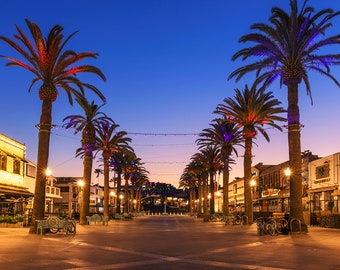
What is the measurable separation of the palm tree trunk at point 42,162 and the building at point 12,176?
12.4m

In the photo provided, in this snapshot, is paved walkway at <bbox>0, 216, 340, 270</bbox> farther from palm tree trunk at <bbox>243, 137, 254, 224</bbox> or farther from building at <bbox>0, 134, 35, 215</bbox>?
building at <bbox>0, 134, 35, 215</bbox>

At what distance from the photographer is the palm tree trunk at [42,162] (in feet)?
98.4

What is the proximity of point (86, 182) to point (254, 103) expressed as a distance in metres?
17.1

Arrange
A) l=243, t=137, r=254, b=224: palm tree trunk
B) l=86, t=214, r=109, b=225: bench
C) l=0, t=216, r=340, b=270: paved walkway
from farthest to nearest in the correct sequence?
l=86, t=214, r=109, b=225: bench → l=243, t=137, r=254, b=224: palm tree trunk → l=0, t=216, r=340, b=270: paved walkway

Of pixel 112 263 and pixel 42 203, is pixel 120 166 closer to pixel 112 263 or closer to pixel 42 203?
pixel 42 203

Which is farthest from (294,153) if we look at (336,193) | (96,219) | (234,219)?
(96,219)

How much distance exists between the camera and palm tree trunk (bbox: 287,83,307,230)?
98.2 ft

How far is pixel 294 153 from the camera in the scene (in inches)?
1200

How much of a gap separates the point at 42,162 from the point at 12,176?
20.0m

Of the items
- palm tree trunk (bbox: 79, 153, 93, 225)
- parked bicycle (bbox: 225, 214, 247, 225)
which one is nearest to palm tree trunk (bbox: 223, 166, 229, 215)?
parked bicycle (bbox: 225, 214, 247, 225)

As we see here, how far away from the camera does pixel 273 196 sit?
6769cm

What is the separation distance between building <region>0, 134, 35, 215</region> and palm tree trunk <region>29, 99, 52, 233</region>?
489 inches

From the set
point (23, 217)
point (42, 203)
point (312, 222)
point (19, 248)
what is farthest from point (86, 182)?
point (19, 248)

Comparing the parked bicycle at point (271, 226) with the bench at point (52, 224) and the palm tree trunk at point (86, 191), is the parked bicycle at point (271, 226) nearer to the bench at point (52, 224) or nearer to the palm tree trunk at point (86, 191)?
the bench at point (52, 224)
